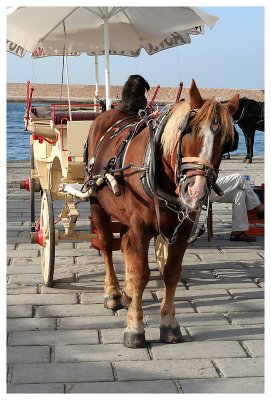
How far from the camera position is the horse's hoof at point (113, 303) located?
5.74 meters

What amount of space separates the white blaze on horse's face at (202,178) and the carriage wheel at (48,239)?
2.13m

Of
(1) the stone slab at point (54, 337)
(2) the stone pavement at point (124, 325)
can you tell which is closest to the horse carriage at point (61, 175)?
(2) the stone pavement at point (124, 325)

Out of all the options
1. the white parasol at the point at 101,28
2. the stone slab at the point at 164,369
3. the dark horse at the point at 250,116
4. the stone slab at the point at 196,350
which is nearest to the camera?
the stone slab at the point at 164,369

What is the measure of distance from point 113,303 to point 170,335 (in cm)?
88

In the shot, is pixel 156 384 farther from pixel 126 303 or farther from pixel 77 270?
pixel 77 270

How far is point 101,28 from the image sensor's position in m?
8.16

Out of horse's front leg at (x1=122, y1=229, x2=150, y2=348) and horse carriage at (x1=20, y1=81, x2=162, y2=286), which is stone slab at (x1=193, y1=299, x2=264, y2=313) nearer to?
horse's front leg at (x1=122, y1=229, x2=150, y2=348)

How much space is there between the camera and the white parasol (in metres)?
7.24

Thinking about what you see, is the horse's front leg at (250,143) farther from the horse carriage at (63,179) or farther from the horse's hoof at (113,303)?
the horse's hoof at (113,303)

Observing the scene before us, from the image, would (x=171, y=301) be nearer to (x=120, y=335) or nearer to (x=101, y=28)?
(x=120, y=335)

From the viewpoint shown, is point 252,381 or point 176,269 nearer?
point 252,381

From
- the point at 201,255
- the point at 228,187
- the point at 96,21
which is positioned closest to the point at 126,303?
the point at 201,255

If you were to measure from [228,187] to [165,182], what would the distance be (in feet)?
11.0
